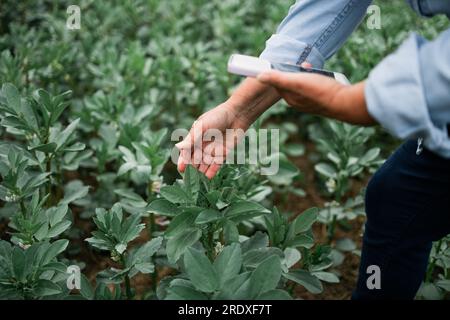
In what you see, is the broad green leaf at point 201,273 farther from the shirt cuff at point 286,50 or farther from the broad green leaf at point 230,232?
the shirt cuff at point 286,50

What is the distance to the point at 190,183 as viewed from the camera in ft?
5.19

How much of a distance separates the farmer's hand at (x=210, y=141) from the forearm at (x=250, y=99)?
2 centimetres

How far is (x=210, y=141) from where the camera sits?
5.53ft

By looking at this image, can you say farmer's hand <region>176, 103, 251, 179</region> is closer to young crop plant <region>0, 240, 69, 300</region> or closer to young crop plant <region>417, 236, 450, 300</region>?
young crop plant <region>0, 240, 69, 300</region>

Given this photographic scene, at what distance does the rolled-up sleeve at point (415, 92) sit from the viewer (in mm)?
1145

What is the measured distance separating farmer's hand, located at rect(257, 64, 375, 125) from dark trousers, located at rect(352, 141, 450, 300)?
0.28 meters

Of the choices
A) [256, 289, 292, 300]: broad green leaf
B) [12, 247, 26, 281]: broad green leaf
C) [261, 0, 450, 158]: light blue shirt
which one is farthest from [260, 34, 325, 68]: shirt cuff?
[12, 247, 26, 281]: broad green leaf

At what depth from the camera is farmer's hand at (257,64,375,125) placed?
4.04ft

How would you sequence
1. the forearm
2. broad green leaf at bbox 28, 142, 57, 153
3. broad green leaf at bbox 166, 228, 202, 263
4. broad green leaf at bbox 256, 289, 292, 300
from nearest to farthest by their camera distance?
broad green leaf at bbox 256, 289, 292, 300, broad green leaf at bbox 166, 228, 202, 263, the forearm, broad green leaf at bbox 28, 142, 57, 153

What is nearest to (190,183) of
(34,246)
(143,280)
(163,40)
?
(34,246)

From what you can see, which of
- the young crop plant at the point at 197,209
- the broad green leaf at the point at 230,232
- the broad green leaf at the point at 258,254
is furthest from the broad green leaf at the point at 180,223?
the broad green leaf at the point at 258,254
